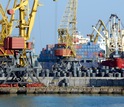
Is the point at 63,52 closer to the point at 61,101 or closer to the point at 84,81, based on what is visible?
the point at 84,81

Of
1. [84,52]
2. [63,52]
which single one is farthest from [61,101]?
[84,52]

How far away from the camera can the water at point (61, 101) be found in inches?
2334

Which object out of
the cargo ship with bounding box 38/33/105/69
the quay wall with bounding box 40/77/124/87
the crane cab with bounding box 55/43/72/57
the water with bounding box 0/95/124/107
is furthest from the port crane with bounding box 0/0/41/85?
the cargo ship with bounding box 38/33/105/69

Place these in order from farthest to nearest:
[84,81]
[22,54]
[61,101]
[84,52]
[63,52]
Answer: [84,52], [63,52], [84,81], [22,54], [61,101]

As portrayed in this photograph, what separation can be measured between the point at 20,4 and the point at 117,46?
179 feet

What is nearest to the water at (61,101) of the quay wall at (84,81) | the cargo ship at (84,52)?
the quay wall at (84,81)

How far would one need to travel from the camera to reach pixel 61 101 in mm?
62562

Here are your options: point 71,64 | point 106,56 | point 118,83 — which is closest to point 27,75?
point 118,83

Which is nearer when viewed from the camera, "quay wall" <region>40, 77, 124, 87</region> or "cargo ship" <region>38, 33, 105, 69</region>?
"quay wall" <region>40, 77, 124, 87</region>

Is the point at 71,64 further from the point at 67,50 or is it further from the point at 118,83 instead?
the point at 118,83

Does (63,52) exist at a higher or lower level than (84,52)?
lower

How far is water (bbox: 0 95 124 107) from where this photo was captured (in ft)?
194

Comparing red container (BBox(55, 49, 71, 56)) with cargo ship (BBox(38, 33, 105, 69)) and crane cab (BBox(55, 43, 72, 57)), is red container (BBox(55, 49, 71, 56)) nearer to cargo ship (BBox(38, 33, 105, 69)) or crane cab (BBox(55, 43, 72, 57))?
crane cab (BBox(55, 43, 72, 57))

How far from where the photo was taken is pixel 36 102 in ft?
204
